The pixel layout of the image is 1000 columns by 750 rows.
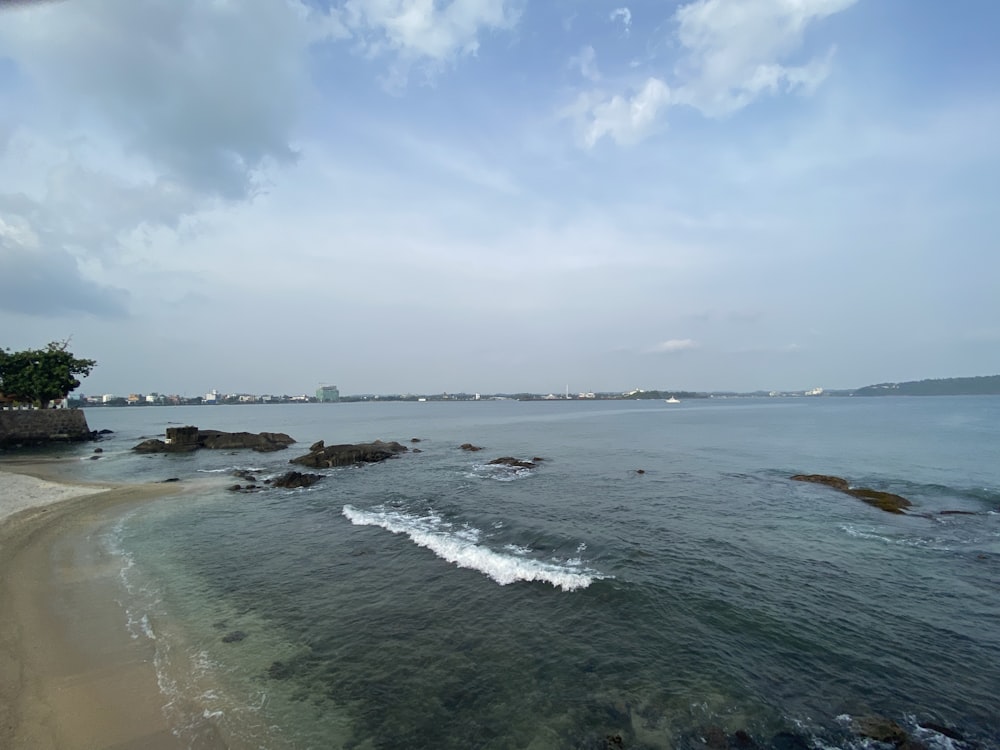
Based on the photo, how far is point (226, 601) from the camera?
13.1 meters

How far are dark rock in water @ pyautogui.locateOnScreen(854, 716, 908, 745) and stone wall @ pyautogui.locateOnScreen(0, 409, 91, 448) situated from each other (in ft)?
264

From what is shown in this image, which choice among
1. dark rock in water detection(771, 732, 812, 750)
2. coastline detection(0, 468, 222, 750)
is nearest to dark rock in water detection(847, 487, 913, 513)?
dark rock in water detection(771, 732, 812, 750)

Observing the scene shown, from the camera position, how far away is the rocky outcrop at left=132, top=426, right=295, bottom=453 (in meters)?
52.8

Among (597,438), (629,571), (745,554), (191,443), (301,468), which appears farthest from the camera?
(597,438)

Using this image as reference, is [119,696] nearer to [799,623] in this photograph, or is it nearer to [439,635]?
[439,635]

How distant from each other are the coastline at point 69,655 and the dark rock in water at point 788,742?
951 centimetres

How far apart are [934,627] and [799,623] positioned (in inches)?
133

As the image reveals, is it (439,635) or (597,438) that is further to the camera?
(597,438)

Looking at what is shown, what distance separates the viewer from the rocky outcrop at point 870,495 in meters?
23.2

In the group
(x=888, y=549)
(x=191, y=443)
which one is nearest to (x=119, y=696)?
(x=888, y=549)

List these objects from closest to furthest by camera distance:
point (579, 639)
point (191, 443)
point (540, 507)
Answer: point (579, 639)
point (540, 507)
point (191, 443)

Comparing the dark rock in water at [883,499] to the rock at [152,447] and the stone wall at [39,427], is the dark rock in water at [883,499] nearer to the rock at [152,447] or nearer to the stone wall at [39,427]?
the rock at [152,447]

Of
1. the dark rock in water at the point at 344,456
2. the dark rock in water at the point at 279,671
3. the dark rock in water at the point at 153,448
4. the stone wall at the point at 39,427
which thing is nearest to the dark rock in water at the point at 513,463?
the dark rock in water at the point at 344,456

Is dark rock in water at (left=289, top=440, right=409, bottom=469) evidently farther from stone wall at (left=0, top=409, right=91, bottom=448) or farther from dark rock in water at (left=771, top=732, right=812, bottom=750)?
stone wall at (left=0, top=409, right=91, bottom=448)
